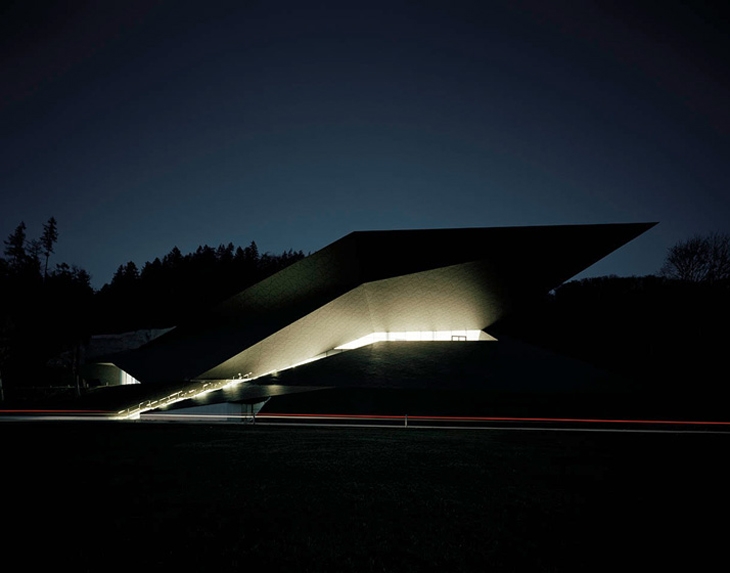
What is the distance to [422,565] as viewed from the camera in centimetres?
313

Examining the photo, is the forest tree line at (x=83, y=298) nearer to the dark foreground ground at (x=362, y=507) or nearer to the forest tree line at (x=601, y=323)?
the forest tree line at (x=601, y=323)

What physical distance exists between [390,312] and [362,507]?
54.9 feet

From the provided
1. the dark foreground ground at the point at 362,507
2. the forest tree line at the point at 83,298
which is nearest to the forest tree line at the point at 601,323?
the forest tree line at the point at 83,298

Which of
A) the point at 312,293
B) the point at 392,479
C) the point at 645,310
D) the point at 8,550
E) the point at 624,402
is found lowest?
the point at 624,402

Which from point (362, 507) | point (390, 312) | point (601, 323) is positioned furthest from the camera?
point (601, 323)

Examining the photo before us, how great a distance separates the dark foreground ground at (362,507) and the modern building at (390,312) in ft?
33.4

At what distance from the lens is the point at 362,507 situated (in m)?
4.45

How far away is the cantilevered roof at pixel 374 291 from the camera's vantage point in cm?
1869

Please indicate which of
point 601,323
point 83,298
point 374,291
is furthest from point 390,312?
point 83,298

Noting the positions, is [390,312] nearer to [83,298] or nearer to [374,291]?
[374,291]

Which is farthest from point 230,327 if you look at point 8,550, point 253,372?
point 8,550

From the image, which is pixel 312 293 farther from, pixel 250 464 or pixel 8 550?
pixel 8 550

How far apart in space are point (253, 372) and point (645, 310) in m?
24.4

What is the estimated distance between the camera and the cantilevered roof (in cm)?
1869
